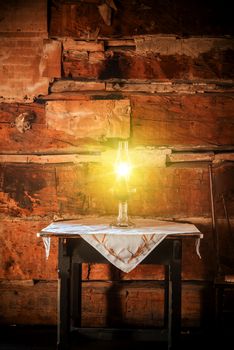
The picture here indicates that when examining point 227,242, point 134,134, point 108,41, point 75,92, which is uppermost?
point 108,41

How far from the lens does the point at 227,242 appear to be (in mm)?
3586

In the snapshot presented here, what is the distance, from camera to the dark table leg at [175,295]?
2.73 m

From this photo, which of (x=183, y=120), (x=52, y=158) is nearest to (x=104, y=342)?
(x=52, y=158)

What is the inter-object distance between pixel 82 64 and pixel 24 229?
1686 mm

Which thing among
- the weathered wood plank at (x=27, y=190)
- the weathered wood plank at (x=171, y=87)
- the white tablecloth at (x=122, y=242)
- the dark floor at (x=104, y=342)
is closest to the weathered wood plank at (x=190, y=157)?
the weathered wood plank at (x=171, y=87)

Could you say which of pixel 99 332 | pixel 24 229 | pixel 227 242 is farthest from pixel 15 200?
pixel 227 242

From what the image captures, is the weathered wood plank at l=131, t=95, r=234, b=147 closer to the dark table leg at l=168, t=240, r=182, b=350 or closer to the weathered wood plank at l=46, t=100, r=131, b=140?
the weathered wood plank at l=46, t=100, r=131, b=140

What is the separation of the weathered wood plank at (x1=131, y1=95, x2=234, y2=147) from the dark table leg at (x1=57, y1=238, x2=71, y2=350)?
1381 millimetres

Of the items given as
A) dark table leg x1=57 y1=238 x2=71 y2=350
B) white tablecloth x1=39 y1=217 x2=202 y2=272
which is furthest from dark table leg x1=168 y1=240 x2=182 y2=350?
dark table leg x1=57 y1=238 x2=71 y2=350

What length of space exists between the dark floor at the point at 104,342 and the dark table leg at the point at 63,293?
1.43ft

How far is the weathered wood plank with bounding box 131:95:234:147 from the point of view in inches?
143

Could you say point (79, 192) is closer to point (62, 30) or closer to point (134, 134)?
point (134, 134)

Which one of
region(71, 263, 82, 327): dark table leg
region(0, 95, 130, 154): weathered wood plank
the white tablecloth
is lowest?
region(71, 263, 82, 327): dark table leg

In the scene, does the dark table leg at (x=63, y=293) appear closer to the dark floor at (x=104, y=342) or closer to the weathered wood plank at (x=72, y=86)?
the dark floor at (x=104, y=342)
